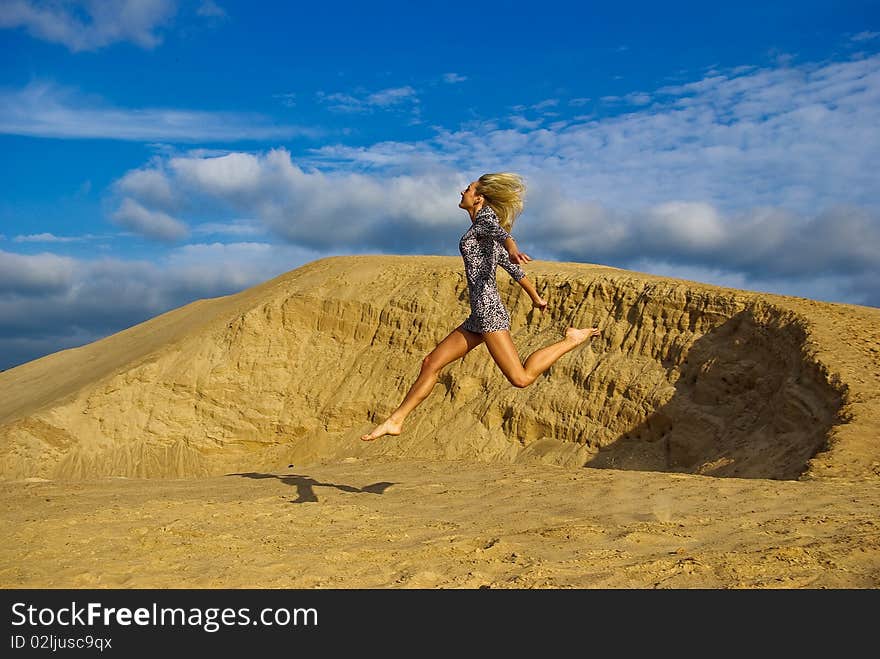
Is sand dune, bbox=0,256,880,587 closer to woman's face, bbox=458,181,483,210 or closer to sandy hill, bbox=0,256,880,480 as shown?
sandy hill, bbox=0,256,880,480

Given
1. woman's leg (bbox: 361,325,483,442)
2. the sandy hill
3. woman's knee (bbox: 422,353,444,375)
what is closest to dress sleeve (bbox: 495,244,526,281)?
woman's leg (bbox: 361,325,483,442)

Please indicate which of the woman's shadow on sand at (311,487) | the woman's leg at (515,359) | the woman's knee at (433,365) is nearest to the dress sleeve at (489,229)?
the woman's leg at (515,359)

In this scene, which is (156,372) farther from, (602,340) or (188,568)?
(188,568)

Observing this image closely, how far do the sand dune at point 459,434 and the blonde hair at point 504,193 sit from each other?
275 cm

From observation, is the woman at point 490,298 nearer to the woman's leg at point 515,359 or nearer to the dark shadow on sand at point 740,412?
the woman's leg at point 515,359

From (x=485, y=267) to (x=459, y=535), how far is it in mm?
2259

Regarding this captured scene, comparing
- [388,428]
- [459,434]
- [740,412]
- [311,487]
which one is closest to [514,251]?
[388,428]

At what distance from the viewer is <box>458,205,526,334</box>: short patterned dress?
21.5ft

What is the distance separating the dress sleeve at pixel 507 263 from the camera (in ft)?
21.6

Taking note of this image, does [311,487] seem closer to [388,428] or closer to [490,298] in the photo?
[388,428]

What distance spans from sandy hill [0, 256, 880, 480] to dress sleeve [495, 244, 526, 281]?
18.2 ft

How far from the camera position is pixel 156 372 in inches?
Result: 844

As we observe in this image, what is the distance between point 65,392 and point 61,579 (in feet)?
62.1

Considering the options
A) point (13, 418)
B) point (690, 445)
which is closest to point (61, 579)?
point (690, 445)
